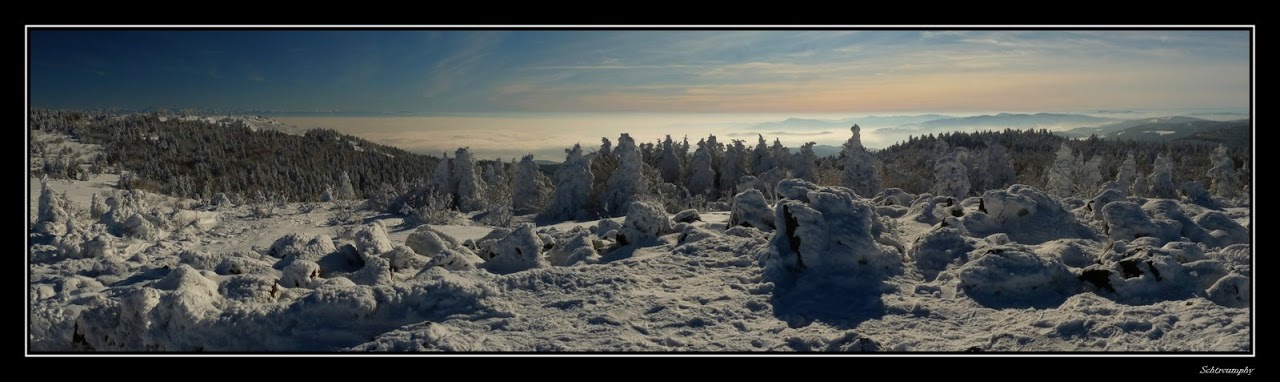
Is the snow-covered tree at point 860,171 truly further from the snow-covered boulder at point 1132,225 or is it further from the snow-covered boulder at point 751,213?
the snow-covered boulder at point 1132,225

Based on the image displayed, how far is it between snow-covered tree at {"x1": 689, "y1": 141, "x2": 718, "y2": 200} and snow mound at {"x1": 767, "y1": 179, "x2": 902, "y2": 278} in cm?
2075

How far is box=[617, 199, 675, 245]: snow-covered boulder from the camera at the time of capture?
11.3m

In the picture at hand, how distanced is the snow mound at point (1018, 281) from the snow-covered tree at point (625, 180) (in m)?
14.5

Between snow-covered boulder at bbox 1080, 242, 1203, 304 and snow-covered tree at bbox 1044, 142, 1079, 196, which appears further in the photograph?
snow-covered tree at bbox 1044, 142, 1079, 196

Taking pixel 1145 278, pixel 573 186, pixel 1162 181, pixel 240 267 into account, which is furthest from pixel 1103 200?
pixel 573 186

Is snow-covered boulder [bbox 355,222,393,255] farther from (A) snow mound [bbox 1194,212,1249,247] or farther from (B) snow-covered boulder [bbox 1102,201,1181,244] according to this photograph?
(A) snow mound [bbox 1194,212,1249,247]

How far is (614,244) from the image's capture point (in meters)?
11.4

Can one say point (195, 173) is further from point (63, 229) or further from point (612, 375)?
point (612, 375)

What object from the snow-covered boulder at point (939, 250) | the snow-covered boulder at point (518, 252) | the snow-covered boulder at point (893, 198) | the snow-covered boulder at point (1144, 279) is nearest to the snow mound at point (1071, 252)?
the snow-covered boulder at point (1144, 279)

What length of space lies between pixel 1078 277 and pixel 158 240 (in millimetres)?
16392

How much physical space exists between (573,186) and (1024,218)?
1374 cm

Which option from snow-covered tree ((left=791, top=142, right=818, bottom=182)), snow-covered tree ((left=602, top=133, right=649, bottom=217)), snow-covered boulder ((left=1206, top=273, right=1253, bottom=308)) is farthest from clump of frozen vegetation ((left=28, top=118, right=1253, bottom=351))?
snow-covered tree ((left=791, top=142, right=818, bottom=182))

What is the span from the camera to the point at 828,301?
7793 mm
